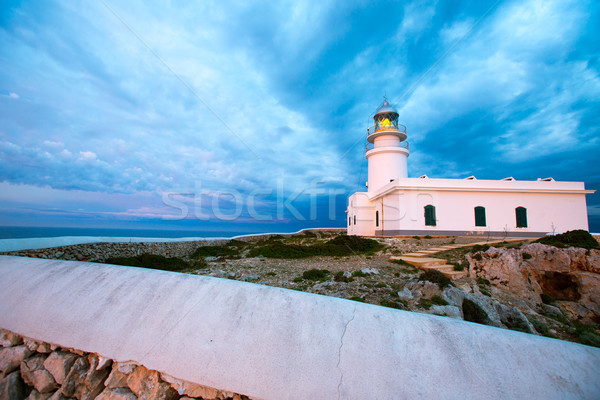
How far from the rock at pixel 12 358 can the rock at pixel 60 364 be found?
35 cm

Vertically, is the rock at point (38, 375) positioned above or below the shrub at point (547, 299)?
above

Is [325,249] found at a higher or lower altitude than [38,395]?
higher

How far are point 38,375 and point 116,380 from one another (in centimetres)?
92

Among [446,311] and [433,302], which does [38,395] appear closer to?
[446,311]

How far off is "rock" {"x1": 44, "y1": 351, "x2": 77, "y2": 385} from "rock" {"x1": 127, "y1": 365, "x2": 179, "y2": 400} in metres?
0.67

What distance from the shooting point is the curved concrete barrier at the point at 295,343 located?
133 centimetres

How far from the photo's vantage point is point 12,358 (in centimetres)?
225

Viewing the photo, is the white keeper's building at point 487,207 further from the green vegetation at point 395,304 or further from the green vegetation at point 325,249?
the green vegetation at point 395,304

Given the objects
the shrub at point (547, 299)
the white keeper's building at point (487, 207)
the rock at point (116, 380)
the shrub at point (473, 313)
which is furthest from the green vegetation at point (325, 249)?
the rock at point (116, 380)

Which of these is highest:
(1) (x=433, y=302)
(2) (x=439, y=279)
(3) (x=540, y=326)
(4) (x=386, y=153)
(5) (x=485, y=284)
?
(4) (x=386, y=153)

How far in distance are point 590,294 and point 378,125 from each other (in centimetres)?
1675

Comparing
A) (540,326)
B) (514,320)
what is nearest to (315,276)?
(514,320)

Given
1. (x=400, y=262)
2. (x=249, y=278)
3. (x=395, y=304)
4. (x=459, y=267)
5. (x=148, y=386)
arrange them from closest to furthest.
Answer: (x=148, y=386) < (x=395, y=304) < (x=249, y=278) < (x=459, y=267) < (x=400, y=262)

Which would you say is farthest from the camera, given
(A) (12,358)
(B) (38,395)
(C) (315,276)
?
(C) (315,276)
